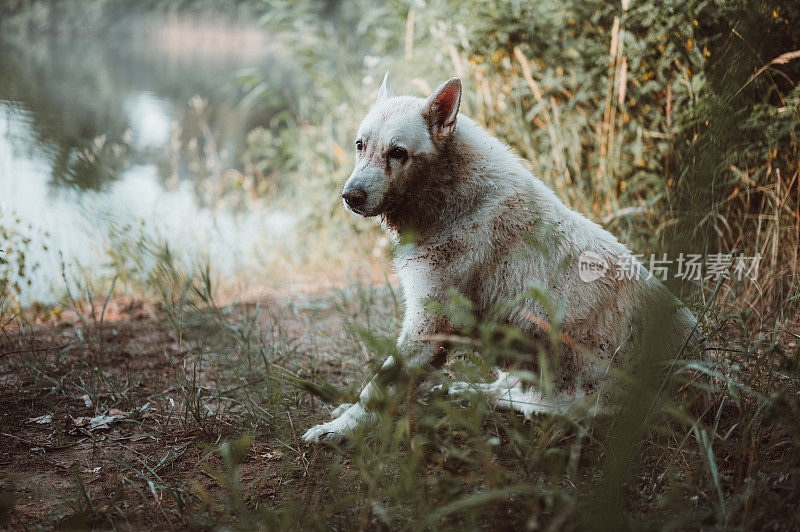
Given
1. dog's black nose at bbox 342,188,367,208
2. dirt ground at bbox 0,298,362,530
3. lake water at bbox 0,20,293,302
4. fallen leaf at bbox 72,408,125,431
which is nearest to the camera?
dirt ground at bbox 0,298,362,530

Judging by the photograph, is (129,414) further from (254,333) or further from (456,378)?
(456,378)

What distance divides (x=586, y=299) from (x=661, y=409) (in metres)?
0.59

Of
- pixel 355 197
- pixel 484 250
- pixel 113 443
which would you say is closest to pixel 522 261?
pixel 484 250

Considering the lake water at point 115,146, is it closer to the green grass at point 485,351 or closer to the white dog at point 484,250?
the green grass at point 485,351

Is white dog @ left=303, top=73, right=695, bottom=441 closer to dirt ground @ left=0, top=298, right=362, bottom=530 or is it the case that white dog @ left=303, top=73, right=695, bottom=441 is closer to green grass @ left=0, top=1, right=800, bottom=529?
green grass @ left=0, top=1, right=800, bottom=529

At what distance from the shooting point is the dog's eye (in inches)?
105

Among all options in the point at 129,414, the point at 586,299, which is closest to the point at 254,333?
the point at 129,414

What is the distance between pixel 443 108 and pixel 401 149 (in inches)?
11.7

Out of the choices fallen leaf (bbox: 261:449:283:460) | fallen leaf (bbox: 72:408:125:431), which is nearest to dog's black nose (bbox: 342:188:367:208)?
fallen leaf (bbox: 261:449:283:460)

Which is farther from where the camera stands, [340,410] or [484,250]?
[340,410]

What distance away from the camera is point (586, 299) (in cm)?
246

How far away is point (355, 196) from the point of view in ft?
8.48

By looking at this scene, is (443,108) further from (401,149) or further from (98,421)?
(98,421)

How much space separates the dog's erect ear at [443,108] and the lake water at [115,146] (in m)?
2.19
